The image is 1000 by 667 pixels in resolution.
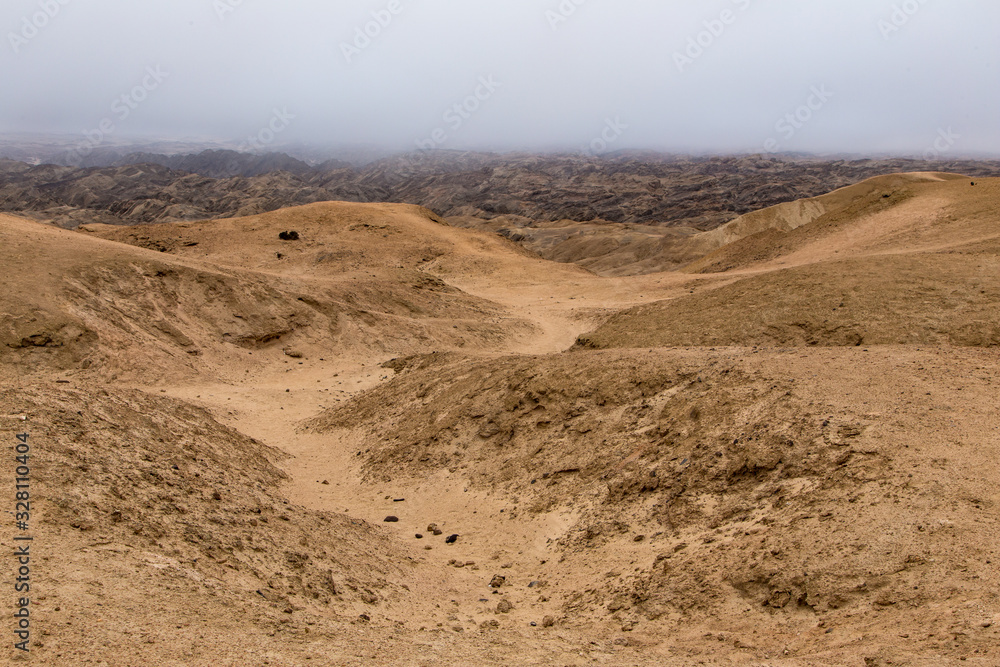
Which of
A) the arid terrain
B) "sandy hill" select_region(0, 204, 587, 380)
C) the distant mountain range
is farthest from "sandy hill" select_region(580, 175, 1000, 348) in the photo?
the distant mountain range

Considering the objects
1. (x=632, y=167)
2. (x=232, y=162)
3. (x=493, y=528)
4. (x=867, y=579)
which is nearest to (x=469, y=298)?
(x=493, y=528)

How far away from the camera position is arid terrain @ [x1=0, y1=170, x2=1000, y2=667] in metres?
4.86

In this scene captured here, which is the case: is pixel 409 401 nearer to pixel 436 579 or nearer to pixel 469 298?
pixel 436 579

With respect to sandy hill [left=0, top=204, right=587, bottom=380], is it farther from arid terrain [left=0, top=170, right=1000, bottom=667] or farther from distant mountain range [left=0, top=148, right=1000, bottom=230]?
distant mountain range [left=0, top=148, right=1000, bottom=230]

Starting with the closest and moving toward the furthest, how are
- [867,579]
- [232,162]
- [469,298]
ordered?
[867,579] < [469,298] < [232,162]

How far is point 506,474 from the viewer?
9000mm

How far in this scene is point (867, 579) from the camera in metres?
5.09

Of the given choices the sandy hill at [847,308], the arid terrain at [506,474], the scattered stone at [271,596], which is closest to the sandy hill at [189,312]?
the arid terrain at [506,474]

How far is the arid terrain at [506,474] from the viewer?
16.0 feet

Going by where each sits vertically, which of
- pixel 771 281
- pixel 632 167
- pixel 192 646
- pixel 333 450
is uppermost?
pixel 632 167

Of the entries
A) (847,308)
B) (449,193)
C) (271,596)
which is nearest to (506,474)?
(271,596)

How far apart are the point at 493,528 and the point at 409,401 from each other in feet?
14.3

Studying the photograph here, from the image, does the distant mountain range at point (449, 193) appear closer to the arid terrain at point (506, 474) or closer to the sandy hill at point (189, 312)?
the sandy hill at point (189, 312)

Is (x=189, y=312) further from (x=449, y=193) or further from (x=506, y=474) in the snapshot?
(x=449, y=193)
